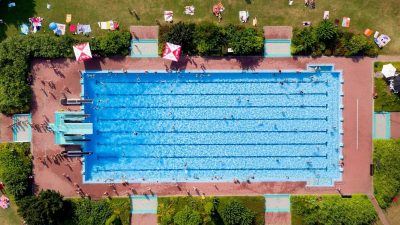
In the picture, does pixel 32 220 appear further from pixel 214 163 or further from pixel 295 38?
pixel 295 38

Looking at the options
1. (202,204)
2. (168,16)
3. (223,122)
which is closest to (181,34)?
(168,16)

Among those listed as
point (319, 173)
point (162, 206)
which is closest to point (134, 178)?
point (162, 206)

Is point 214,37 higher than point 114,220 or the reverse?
higher

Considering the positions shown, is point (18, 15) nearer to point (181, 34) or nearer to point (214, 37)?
point (181, 34)

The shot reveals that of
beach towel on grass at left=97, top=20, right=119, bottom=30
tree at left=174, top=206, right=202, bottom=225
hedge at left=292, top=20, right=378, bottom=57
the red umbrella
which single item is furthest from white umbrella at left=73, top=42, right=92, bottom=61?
hedge at left=292, top=20, right=378, bottom=57

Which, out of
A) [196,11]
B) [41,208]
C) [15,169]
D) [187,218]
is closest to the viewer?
[41,208]

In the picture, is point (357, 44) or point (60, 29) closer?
point (357, 44)

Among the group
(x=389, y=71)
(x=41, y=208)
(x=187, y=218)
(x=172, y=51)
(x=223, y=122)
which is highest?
(x=172, y=51)

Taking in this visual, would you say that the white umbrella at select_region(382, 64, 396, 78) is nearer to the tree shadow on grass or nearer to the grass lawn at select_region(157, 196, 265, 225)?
the grass lawn at select_region(157, 196, 265, 225)
